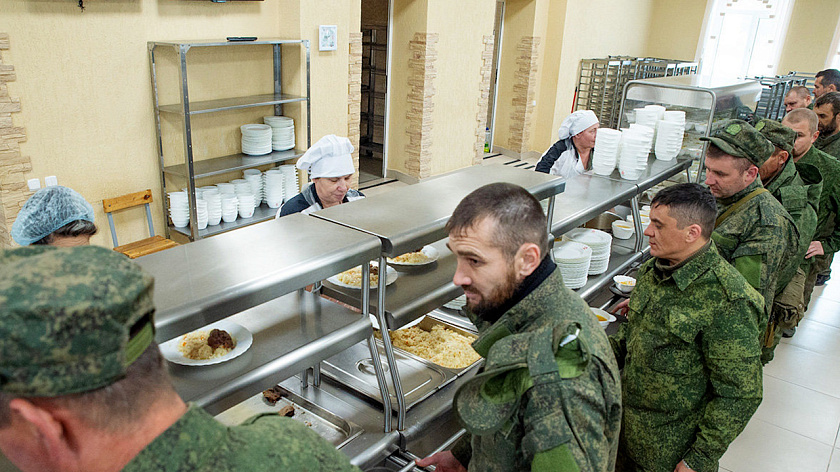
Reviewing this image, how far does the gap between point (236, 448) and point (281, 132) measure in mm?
5150

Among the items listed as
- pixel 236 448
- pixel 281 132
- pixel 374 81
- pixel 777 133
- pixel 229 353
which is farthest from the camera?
pixel 374 81

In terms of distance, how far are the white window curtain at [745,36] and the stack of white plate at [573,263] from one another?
1063cm

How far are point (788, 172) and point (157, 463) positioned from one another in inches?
141

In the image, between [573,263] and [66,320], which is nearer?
[66,320]

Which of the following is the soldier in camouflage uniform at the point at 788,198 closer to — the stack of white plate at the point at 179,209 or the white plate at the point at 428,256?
the white plate at the point at 428,256

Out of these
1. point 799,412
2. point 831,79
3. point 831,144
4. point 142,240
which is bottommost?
point 799,412

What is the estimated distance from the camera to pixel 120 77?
4668 mm

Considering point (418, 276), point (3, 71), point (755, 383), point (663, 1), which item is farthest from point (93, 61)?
point (663, 1)

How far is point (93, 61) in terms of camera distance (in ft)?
14.7

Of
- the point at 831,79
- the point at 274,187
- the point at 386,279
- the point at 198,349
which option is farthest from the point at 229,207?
the point at 831,79

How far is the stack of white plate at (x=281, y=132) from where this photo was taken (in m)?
5.68

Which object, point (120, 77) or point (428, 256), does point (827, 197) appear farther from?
point (120, 77)

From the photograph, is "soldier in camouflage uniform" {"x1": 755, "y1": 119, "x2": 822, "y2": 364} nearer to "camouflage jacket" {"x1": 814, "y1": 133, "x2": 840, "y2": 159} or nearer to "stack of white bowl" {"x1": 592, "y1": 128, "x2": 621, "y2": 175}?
"stack of white bowl" {"x1": 592, "y1": 128, "x2": 621, "y2": 175}

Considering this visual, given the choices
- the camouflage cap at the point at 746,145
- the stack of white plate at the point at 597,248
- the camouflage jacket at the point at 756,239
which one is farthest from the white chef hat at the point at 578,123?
the camouflage jacket at the point at 756,239
